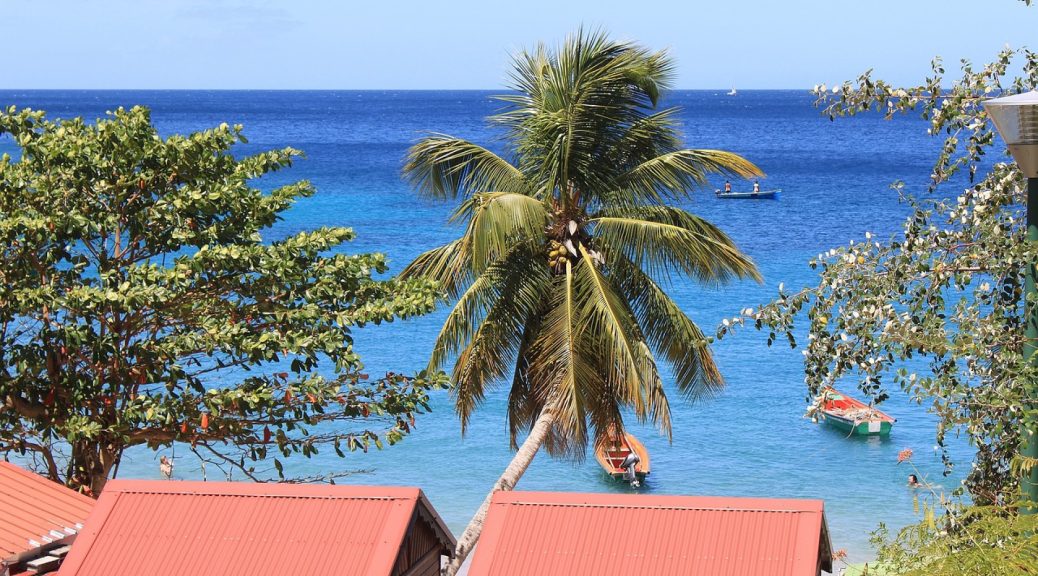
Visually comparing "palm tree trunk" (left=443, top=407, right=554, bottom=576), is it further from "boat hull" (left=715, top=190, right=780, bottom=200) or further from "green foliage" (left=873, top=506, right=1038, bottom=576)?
"boat hull" (left=715, top=190, right=780, bottom=200)

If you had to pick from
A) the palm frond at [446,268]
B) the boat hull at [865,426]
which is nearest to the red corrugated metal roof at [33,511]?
the palm frond at [446,268]

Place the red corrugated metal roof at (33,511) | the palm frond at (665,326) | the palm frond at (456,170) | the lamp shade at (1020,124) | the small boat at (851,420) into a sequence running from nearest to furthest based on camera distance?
the lamp shade at (1020,124) → the red corrugated metal roof at (33,511) → the palm frond at (665,326) → the palm frond at (456,170) → the small boat at (851,420)

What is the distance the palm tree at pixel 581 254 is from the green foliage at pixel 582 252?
0.02m

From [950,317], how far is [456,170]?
8.79 metres

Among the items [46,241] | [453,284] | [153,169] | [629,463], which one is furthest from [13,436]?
[629,463]

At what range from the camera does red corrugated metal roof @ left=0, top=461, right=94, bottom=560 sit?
25.6 feet

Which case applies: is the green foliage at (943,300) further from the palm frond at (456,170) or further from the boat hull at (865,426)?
the boat hull at (865,426)

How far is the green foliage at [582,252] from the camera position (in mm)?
13883

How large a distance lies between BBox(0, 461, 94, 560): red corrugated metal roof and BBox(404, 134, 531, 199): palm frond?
750cm

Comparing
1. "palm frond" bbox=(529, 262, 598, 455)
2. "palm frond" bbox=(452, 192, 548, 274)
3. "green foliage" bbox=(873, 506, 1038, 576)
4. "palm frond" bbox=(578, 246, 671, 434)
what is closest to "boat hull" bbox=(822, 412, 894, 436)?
"palm frond" bbox=(578, 246, 671, 434)

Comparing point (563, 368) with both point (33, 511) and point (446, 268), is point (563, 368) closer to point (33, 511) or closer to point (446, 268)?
point (446, 268)

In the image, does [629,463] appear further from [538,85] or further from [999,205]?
[999,205]

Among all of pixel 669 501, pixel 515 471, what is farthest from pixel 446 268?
pixel 669 501

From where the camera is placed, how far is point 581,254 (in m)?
14.5
